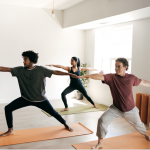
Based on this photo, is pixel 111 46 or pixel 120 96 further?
pixel 111 46

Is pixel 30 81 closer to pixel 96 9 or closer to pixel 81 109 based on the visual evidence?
pixel 81 109

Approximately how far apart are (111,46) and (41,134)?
10.9 ft

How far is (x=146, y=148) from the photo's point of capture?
280 cm

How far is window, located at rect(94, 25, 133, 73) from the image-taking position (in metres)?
4.95

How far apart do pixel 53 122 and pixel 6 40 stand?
279 centimetres

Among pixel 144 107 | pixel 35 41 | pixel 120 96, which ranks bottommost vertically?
pixel 144 107


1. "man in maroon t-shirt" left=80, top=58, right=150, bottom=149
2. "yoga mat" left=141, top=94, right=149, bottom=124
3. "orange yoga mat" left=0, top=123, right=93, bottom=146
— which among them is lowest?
"orange yoga mat" left=0, top=123, right=93, bottom=146

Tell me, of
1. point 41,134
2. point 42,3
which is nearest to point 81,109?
point 41,134

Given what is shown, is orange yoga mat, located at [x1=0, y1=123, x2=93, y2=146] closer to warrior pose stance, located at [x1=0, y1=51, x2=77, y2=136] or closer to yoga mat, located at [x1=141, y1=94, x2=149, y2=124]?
warrior pose stance, located at [x1=0, y1=51, x2=77, y2=136]

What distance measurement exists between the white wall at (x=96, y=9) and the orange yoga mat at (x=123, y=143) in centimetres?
219

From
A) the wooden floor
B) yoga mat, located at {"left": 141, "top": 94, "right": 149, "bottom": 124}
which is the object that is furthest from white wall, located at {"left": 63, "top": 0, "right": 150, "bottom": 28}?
the wooden floor

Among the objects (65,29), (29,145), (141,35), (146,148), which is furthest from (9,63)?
(146,148)

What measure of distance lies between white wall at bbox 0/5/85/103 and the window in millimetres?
694

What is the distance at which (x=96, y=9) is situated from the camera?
4438 mm
